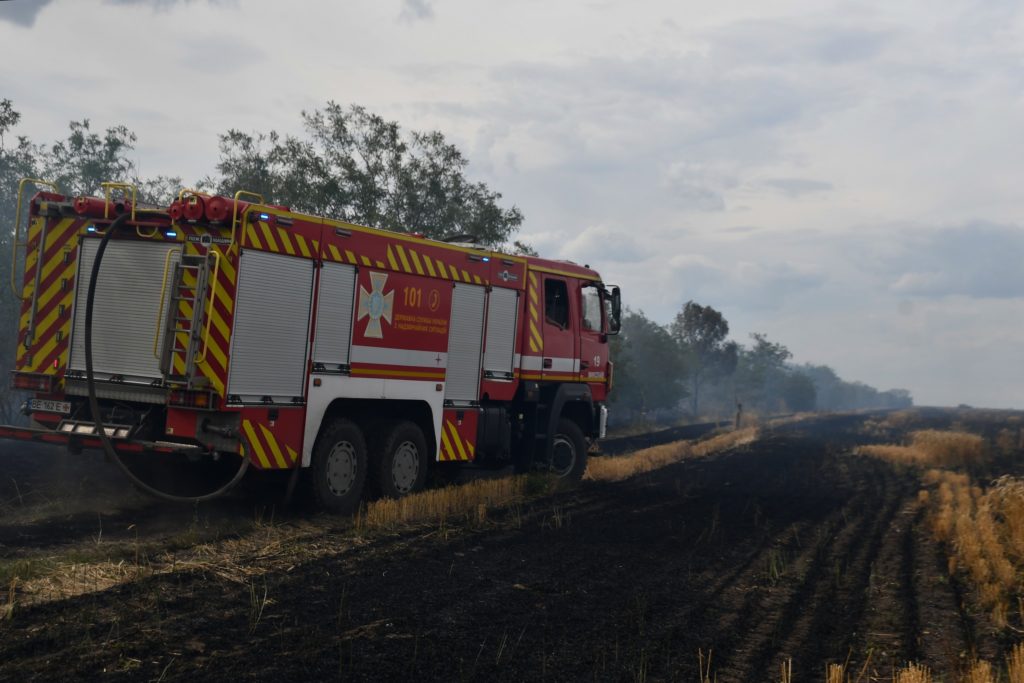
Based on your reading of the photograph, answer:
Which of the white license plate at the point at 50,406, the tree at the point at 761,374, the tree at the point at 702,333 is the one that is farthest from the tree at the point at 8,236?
the tree at the point at 761,374

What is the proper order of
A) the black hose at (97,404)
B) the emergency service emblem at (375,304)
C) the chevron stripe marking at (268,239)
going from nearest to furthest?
the black hose at (97,404)
the chevron stripe marking at (268,239)
the emergency service emblem at (375,304)

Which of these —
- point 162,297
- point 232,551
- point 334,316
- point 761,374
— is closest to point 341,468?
point 334,316

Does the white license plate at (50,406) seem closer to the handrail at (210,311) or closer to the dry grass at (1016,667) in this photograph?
the handrail at (210,311)

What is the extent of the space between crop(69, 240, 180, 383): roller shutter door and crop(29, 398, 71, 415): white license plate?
425 mm

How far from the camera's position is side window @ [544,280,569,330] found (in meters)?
14.9

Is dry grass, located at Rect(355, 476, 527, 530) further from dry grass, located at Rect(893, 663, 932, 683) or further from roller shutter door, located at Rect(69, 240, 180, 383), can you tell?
dry grass, located at Rect(893, 663, 932, 683)

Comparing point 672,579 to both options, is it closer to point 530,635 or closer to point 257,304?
point 530,635

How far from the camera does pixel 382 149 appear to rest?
29359 millimetres

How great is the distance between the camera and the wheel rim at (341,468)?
10953 mm

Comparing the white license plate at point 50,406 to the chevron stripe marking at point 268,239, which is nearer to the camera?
the chevron stripe marking at point 268,239

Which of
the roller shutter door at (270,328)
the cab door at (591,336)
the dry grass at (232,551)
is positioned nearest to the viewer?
the dry grass at (232,551)

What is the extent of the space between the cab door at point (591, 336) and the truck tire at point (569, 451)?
0.89 meters

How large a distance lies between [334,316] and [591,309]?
245 inches

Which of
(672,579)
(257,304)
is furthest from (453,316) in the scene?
(672,579)
